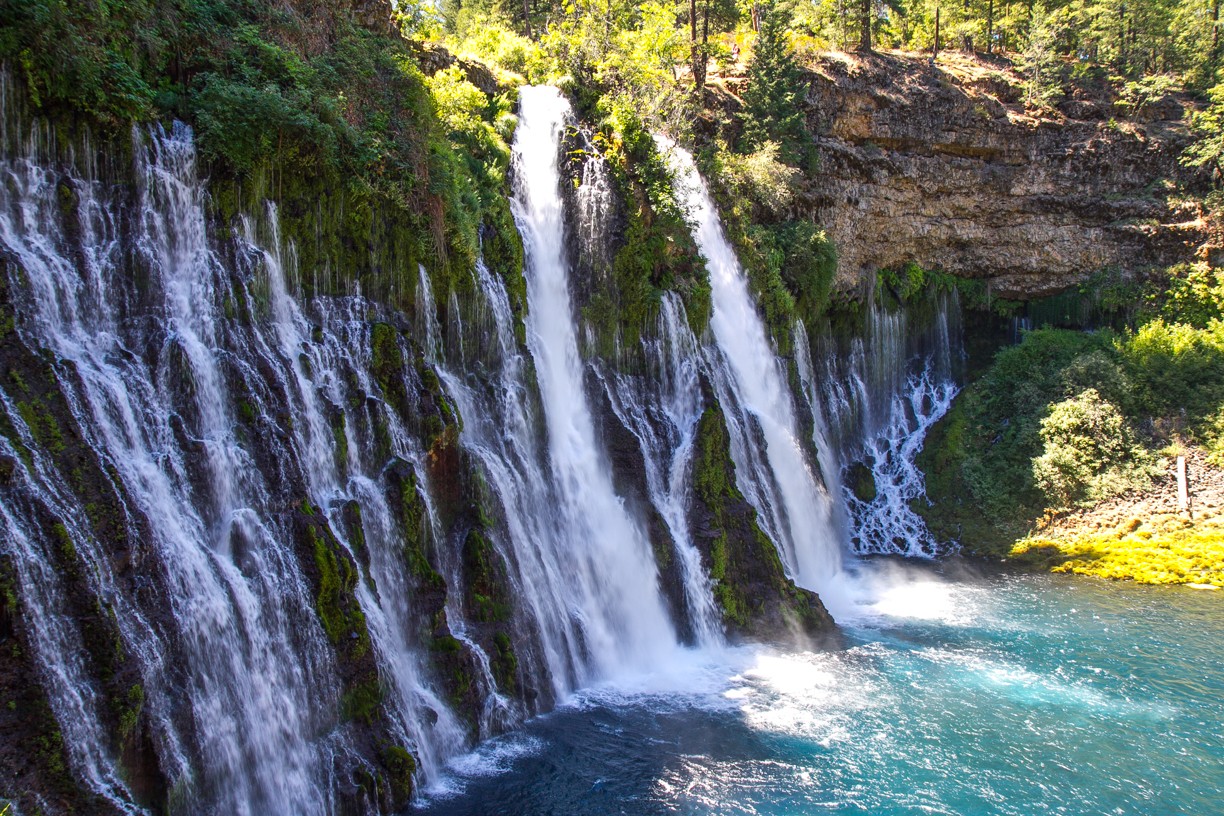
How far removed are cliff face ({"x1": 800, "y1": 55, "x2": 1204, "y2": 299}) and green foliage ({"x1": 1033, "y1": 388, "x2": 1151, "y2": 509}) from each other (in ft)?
24.8

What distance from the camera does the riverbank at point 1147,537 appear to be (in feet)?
71.9

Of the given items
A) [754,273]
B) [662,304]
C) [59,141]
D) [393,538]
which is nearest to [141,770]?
[393,538]

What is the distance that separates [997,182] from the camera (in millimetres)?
30953

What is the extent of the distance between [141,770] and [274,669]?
1.86m

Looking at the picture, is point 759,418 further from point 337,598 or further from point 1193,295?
point 1193,295

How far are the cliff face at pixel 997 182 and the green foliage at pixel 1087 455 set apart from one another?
754cm

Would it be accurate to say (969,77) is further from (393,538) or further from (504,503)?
(393,538)

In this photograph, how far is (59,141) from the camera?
402 inches

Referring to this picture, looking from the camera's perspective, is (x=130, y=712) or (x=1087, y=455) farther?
(x=1087, y=455)

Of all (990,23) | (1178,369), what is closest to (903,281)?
(1178,369)

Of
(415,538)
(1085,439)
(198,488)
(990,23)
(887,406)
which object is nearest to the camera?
(198,488)

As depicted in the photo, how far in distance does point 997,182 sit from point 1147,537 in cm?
1426

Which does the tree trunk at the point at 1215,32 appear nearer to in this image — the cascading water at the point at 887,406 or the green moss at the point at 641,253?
the cascading water at the point at 887,406

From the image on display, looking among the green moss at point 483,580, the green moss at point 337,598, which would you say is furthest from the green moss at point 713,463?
the green moss at point 337,598
